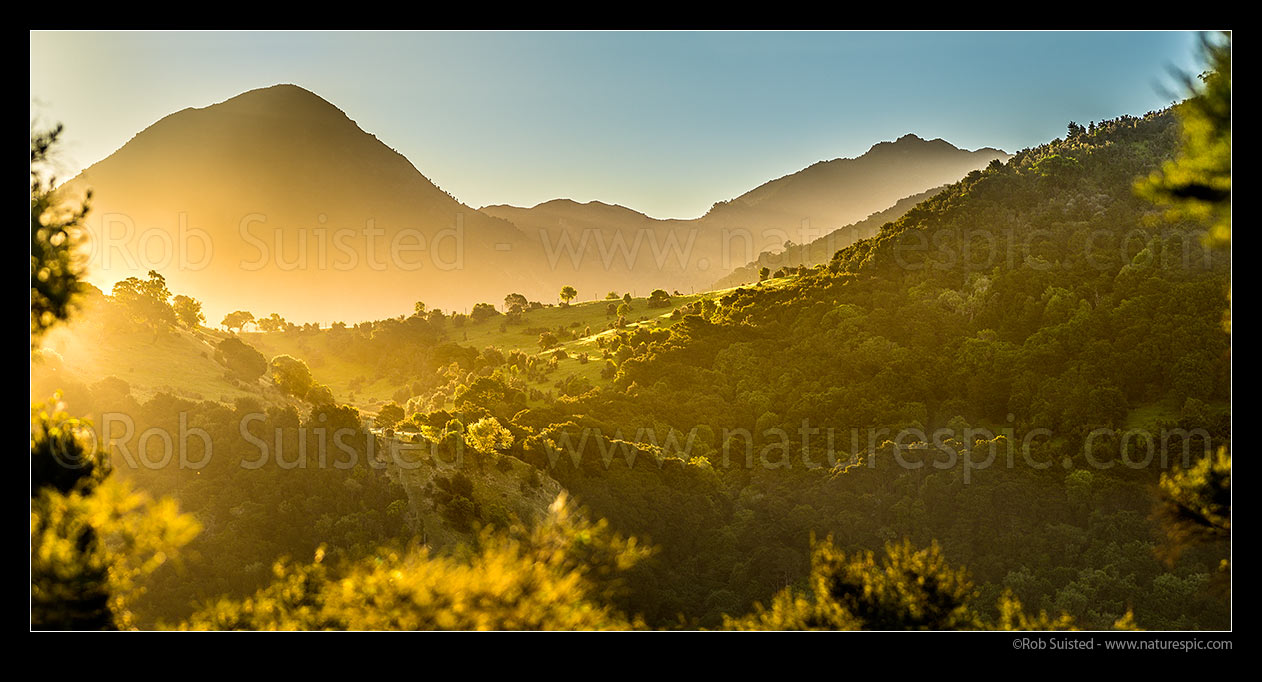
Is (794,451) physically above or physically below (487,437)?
below

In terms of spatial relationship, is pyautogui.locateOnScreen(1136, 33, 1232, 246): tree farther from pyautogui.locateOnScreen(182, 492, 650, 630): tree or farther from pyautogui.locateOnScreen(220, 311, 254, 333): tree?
pyautogui.locateOnScreen(220, 311, 254, 333): tree

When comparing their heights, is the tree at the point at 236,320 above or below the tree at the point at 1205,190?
above

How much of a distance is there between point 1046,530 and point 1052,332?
21.2m

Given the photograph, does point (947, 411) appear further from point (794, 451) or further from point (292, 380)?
point (292, 380)

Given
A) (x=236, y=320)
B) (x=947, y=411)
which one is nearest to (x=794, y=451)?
(x=947, y=411)

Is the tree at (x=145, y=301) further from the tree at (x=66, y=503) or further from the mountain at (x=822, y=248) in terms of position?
the mountain at (x=822, y=248)

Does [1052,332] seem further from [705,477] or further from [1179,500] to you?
[1179,500]

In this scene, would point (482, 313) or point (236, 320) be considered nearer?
point (236, 320)

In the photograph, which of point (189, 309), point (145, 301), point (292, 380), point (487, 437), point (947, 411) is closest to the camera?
point (487, 437)

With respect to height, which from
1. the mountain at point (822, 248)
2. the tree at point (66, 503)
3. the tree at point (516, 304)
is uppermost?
the mountain at point (822, 248)

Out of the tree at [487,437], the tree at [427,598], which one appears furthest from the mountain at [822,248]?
the tree at [427,598]

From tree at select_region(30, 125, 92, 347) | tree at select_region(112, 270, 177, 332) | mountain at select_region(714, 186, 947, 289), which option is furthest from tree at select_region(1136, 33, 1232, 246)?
mountain at select_region(714, 186, 947, 289)
